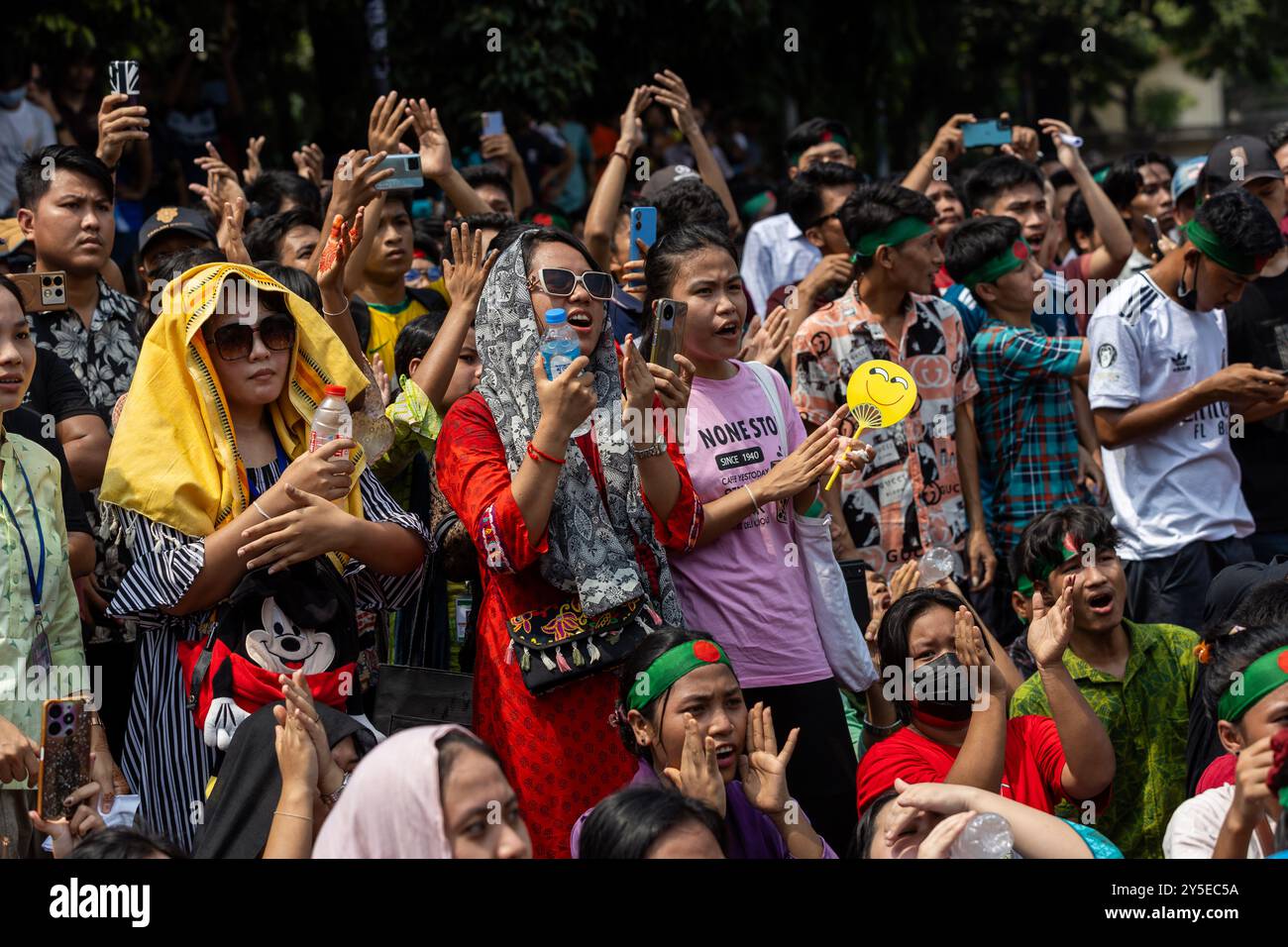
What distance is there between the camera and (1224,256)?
5570 mm

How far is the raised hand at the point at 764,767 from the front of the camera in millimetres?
3584

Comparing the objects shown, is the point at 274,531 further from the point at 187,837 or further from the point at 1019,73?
the point at 1019,73

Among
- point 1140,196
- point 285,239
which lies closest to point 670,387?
point 285,239

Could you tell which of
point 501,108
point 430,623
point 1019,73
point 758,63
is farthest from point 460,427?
point 1019,73

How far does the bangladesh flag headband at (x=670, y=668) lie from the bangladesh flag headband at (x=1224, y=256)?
108 inches

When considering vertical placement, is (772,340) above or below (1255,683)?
above

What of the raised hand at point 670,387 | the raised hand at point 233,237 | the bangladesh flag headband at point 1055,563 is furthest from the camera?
the raised hand at point 233,237

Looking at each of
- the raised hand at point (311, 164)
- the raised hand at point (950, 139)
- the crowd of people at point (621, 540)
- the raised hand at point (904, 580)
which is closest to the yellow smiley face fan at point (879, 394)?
the crowd of people at point (621, 540)

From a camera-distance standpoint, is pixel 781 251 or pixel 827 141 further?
pixel 827 141

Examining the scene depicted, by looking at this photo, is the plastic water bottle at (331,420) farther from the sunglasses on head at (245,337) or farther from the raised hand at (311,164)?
the raised hand at (311,164)

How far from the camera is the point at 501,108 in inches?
386

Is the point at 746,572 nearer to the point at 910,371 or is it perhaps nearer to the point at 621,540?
the point at 621,540

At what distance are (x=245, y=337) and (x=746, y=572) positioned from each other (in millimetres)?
1469

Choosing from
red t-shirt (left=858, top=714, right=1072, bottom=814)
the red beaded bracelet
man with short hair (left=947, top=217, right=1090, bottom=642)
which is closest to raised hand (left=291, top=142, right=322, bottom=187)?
man with short hair (left=947, top=217, right=1090, bottom=642)
